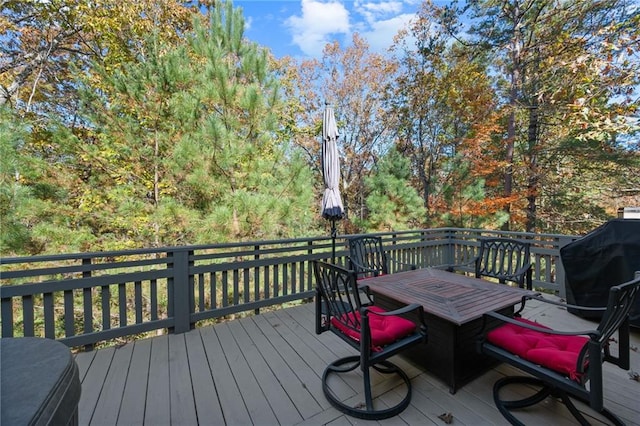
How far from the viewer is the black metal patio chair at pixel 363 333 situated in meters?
1.70

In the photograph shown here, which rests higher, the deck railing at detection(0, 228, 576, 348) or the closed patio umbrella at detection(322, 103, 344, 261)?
the closed patio umbrella at detection(322, 103, 344, 261)

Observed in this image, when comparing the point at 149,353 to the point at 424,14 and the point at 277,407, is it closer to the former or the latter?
the point at 277,407

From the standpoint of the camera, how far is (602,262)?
2.97 metres

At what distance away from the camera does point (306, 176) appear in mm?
5672

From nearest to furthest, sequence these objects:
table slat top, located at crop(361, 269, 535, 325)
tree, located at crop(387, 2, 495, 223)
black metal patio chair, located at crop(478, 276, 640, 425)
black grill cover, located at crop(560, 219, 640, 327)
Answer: black metal patio chair, located at crop(478, 276, 640, 425) → table slat top, located at crop(361, 269, 535, 325) → black grill cover, located at crop(560, 219, 640, 327) → tree, located at crop(387, 2, 495, 223)

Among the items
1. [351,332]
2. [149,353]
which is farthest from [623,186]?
[149,353]

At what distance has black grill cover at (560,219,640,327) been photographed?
9.09 feet

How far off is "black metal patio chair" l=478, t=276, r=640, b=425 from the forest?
13.4 ft

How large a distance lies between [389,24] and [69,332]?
10.9m

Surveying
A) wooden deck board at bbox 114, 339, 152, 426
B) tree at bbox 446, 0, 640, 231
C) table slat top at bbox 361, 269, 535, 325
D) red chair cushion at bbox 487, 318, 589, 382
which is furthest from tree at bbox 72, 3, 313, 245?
tree at bbox 446, 0, 640, 231

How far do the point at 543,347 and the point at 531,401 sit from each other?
395mm

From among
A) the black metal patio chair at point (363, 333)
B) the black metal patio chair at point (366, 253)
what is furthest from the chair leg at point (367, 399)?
the black metal patio chair at point (366, 253)

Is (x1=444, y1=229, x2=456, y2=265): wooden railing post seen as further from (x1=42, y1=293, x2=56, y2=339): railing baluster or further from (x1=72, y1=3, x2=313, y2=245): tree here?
(x1=42, y1=293, x2=56, y2=339): railing baluster

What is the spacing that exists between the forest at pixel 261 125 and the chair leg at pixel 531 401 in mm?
4071
